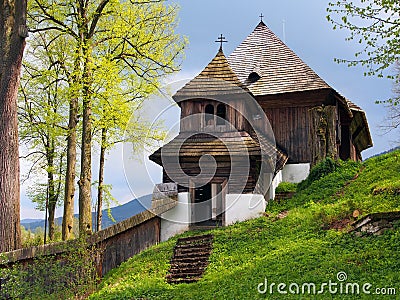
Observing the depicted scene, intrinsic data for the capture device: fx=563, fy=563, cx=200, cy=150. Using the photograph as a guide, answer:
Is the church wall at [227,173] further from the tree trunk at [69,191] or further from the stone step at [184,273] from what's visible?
the stone step at [184,273]

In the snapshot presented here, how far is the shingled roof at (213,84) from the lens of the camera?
66.6 feet

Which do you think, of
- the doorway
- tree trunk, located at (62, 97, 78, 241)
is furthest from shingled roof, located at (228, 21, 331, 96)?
tree trunk, located at (62, 97, 78, 241)

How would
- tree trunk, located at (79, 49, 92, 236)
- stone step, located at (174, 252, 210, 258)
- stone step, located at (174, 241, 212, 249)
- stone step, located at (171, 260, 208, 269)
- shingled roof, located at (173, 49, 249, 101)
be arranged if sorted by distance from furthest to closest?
shingled roof, located at (173, 49, 249, 101) < tree trunk, located at (79, 49, 92, 236) < stone step, located at (174, 241, 212, 249) < stone step, located at (174, 252, 210, 258) < stone step, located at (171, 260, 208, 269)

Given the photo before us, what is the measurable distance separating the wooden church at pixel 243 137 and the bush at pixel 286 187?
32 centimetres

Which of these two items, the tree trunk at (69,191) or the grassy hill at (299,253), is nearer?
the grassy hill at (299,253)

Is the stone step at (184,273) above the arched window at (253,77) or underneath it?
underneath

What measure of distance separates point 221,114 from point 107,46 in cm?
525

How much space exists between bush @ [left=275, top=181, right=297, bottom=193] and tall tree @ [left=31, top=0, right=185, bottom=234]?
571cm

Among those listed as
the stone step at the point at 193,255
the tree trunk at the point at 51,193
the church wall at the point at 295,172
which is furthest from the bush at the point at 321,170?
the tree trunk at the point at 51,193

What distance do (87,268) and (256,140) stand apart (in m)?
8.16

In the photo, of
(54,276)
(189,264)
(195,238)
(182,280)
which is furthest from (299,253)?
(54,276)

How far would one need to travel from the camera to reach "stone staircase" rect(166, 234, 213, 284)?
1357cm

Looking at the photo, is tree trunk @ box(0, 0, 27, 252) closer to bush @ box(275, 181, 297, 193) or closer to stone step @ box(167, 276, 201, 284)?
stone step @ box(167, 276, 201, 284)

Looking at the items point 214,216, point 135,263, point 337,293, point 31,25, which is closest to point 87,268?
point 135,263
